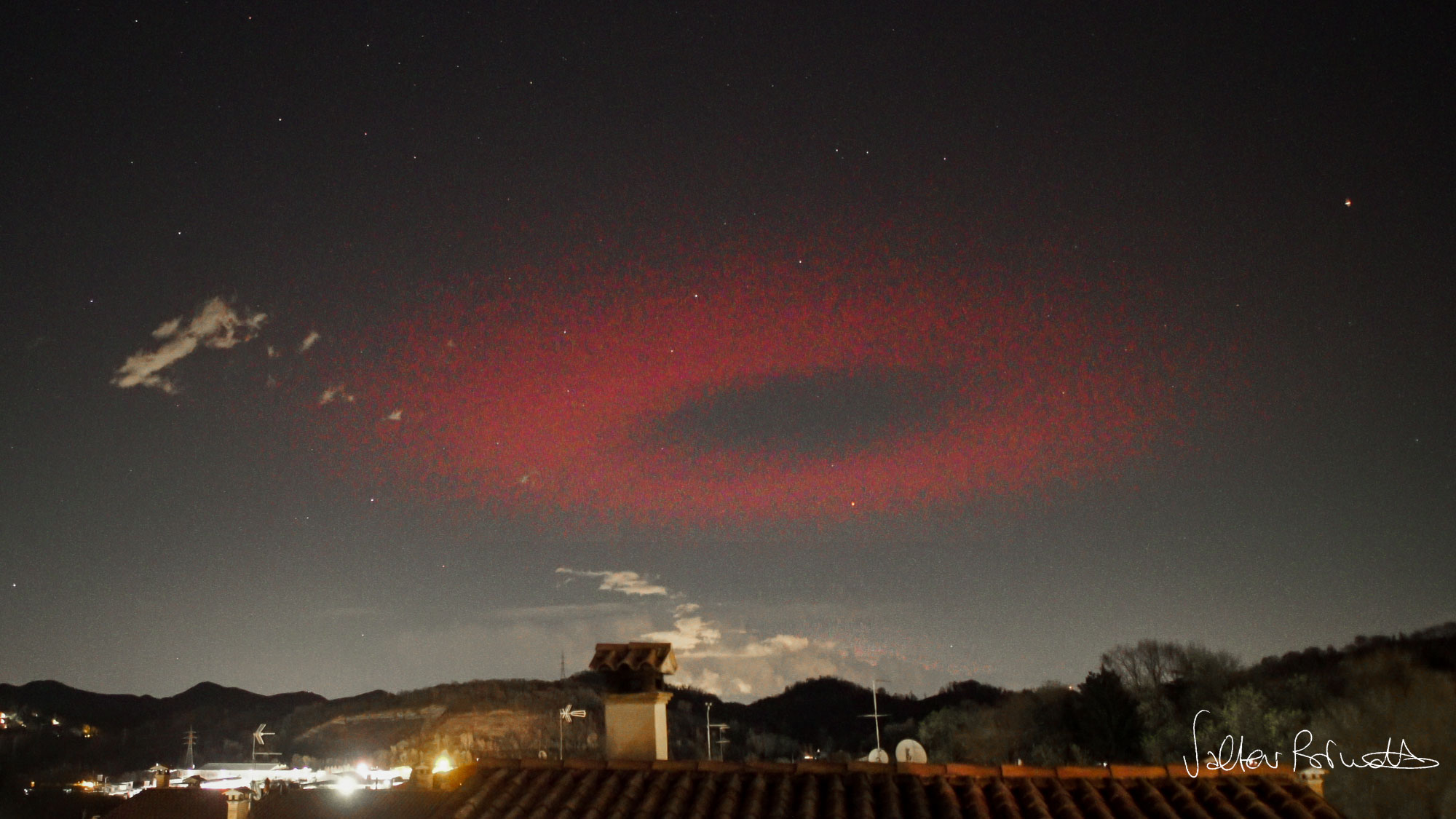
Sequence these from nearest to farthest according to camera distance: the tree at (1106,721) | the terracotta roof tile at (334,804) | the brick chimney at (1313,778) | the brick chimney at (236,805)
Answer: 1. the brick chimney at (1313,778)
2. the brick chimney at (236,805)
3. the terracotta roof tile at (334,804)
4. the tree at (1106,721)

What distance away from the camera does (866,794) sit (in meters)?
8.43

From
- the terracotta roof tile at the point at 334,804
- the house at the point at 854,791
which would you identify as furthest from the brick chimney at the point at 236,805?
the house at the point at 854,791

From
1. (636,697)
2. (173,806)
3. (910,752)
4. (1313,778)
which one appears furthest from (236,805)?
(1313,778)

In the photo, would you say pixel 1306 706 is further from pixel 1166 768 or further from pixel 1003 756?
pixel 1166 768

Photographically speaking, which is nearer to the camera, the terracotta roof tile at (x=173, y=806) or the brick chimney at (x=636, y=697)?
the brick chimney at (x=636, y=697)

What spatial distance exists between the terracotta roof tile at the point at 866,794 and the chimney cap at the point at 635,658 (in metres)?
1.04

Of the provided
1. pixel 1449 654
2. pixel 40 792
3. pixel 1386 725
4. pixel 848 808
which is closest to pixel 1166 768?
pixel 848 808

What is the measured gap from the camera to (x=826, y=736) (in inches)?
2879

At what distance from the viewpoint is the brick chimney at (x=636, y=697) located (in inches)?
391

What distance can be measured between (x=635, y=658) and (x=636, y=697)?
0.38m

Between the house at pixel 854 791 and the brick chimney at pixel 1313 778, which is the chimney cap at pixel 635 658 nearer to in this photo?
the house at pixel 854 791

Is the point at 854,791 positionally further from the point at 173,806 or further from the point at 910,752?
the point at 173,806

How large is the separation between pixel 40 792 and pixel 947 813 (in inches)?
2487

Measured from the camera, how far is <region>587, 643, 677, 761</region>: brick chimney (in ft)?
32.6
